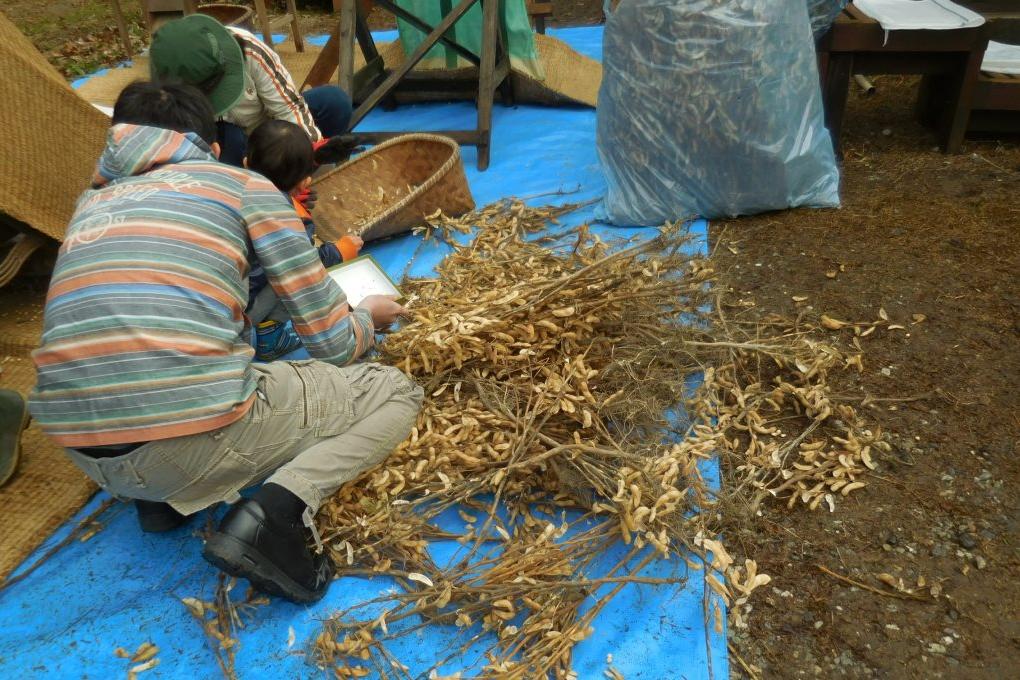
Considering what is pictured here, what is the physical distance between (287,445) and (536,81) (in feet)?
9.97

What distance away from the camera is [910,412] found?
1928 mm

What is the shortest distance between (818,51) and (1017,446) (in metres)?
2.02

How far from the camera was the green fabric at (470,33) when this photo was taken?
13.9 feet

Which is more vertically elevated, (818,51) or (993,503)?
(818,51)

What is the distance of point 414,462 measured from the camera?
6.08 ft

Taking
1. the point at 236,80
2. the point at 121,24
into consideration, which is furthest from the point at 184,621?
the point at 121,24

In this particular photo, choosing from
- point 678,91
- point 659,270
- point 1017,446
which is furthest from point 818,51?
point 1017,446

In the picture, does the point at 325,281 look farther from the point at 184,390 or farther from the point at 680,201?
the point at 680,201

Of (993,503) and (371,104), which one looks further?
(371,104)

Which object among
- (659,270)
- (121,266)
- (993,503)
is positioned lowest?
(993,503)

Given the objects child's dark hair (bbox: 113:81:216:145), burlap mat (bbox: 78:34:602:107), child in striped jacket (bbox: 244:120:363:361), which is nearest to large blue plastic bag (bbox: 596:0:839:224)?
burlap mat (bbox: 78:34:602:107)

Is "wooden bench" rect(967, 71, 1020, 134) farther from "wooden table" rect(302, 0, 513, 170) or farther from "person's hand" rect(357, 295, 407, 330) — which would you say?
"person's hand" rect(357, 295, 407, 330)

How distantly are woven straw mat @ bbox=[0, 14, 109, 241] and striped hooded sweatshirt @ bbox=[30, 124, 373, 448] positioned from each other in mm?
1304

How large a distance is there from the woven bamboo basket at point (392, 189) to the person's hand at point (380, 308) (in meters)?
0.83
